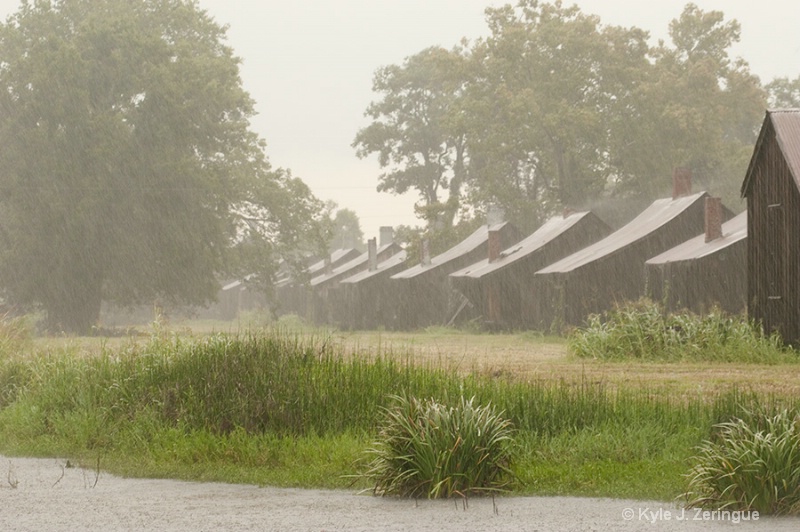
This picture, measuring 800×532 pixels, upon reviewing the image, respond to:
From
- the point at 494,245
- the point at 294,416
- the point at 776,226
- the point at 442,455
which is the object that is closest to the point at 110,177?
the point at 494,245

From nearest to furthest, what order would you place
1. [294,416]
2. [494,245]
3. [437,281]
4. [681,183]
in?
[294,416] → [681,183] → [494,245] → [437,281]

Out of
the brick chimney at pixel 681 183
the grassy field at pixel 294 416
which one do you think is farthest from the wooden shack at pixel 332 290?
the grassy field at pixel 294 416

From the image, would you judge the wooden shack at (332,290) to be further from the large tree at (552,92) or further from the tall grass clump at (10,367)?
the tall grass clump at (10,367)

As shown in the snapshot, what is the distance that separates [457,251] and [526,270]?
10.0 meters

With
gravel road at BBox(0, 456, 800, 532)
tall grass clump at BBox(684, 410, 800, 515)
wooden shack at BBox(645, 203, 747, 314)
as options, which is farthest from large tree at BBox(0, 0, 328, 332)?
tall grass clump at BBox(684, 410, 800, 515)

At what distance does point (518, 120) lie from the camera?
63.6 m

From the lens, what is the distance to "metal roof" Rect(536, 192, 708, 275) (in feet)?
145

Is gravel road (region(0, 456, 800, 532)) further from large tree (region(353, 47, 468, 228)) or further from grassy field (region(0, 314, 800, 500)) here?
large tree (region(353, 47, 468, 228))

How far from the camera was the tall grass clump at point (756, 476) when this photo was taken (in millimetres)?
10836

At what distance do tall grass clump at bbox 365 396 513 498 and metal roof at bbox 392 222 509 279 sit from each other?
1888 inches

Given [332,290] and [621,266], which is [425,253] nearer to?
[332,290]

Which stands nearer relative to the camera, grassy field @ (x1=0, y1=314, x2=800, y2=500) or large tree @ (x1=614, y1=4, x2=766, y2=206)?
grassy field @ (x1=0, y1=314, x2=800, y2=500)

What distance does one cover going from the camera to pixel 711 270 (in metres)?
38.2

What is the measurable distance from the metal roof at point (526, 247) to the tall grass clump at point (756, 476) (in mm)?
40131
